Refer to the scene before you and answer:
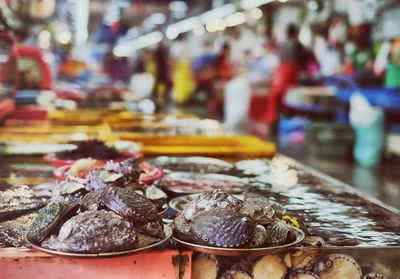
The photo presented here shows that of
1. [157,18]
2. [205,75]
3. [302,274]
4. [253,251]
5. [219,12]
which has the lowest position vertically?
[302,274]

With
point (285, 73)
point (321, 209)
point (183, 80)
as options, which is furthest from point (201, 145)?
point (183, 80)

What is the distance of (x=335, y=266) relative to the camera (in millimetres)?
1733

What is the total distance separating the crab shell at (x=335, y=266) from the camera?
174 cm

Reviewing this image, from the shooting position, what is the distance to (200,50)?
1018 inches

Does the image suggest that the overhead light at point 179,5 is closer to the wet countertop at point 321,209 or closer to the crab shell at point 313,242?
the wet countertop at point 321,209

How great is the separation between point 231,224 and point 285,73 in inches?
398

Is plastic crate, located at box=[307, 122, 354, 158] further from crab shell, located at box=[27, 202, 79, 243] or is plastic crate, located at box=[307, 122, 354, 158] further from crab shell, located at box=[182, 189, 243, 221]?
crab shell, located at box=[27, 202, 79, 243]

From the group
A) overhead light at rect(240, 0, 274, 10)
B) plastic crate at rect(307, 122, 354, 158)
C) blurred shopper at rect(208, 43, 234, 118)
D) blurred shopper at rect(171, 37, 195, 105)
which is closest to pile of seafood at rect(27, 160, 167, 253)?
plastic crate at rect(307, 122, 354, 158)

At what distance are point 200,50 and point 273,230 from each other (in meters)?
24.6

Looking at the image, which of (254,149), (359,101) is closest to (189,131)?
(254,149)

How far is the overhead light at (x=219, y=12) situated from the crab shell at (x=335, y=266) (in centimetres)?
1094

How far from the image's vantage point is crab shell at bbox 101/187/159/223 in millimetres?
1547

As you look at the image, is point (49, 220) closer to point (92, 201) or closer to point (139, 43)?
point (92, 201)

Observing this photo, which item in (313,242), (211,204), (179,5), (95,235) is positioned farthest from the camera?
(179,5)
